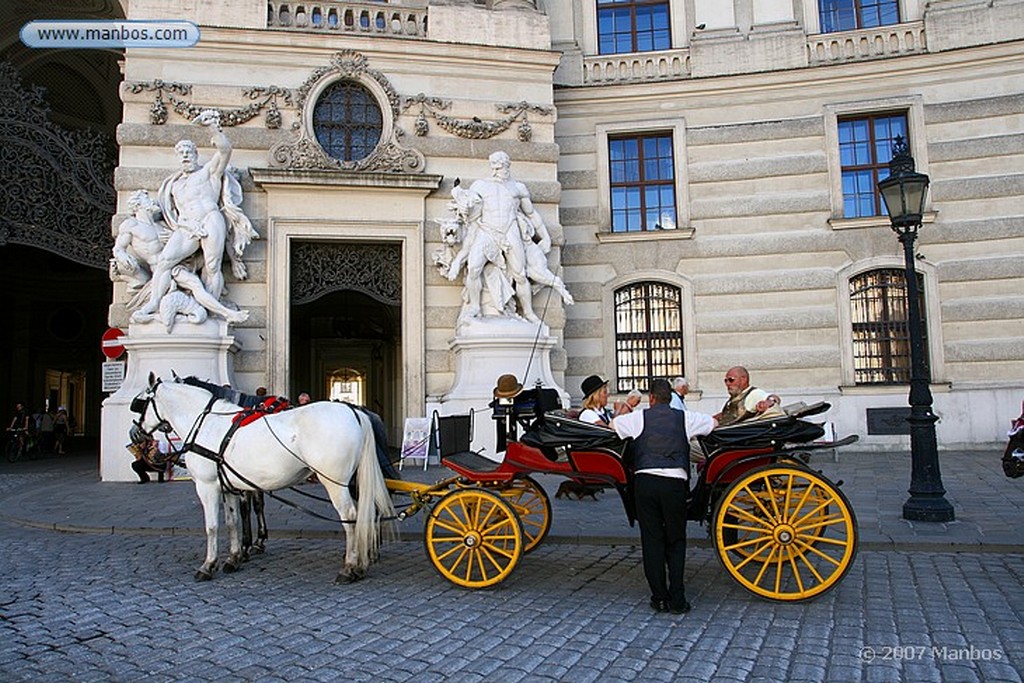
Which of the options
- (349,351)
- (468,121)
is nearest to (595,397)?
(468,121)

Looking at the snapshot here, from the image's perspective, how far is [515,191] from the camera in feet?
46.9

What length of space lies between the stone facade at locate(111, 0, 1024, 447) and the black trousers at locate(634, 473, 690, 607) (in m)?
9.28

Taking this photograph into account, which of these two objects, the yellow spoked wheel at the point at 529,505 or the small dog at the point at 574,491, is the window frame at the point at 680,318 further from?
the yellow spoked wheel at the point at 529,505

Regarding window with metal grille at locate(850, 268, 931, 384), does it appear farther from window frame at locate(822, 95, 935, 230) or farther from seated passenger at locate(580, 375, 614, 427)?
seated passenger at locate(580, 375, 614, 427)

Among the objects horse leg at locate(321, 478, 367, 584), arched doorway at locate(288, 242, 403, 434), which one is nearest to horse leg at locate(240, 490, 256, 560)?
horse leg at locate(321, 478, 367, 584)

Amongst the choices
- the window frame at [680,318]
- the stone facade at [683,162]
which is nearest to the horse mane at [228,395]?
the stone facade at [683,162]

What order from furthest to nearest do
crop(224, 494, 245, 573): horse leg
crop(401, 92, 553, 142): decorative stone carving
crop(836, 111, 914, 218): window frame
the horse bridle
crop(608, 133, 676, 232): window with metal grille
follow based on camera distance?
crop(608, 133, 676, 232): window with metal grille, crop(836, 111, 914, 218): window frame, crop(401, 92, 553, 142): decorative stone carving, the horse bridle, crop(224, 494, 245, 573): horse leg

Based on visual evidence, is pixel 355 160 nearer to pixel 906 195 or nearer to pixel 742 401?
pixel 906 195

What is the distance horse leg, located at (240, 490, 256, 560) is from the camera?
23.1ft

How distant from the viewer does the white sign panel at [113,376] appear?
509 inches

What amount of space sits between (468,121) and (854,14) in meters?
9.08

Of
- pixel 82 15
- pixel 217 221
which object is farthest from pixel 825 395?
pixel 82 15

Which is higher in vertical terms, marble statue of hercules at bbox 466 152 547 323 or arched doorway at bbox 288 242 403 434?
marble statue of hercules at bbox 466 152 547 323

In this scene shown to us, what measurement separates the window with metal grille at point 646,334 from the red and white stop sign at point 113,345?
9847 mm
